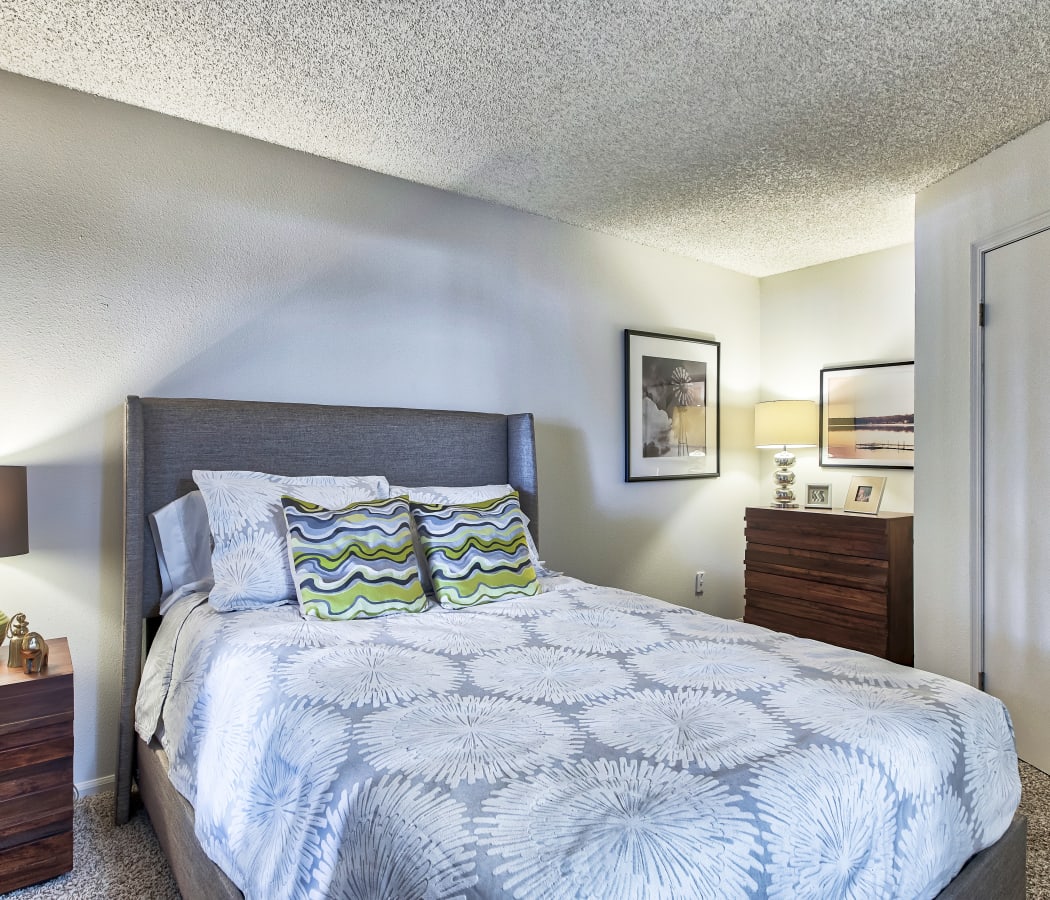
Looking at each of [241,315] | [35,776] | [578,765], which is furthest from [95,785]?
[578,765]

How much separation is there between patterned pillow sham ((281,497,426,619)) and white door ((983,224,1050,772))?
233 centimetres

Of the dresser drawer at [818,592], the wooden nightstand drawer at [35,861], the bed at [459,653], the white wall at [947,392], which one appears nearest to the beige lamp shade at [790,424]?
the dresser drawer at [818,592]

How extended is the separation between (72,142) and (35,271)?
47 cm

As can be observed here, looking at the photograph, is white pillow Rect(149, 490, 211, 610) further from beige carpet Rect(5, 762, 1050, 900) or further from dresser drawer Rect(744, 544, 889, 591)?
dresser drawer Rect(744, 544, 889, 591)

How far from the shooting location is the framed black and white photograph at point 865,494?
12.5ft

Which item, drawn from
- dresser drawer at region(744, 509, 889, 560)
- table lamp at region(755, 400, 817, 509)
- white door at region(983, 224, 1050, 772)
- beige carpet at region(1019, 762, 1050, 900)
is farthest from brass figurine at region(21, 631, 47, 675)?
table lamp at region(755, 400, 817, 509)

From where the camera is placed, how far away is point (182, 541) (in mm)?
2285

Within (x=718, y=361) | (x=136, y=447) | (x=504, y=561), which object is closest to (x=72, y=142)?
(x=136, y=447)

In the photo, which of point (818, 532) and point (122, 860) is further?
point (818, 532)

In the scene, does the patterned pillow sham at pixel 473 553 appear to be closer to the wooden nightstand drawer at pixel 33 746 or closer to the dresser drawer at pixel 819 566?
the wooden nightstand drawer at pixel 33 746

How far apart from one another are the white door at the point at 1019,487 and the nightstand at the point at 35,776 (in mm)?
3309

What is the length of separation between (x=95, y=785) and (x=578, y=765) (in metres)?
2.13

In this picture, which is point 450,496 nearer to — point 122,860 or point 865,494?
point 122,860

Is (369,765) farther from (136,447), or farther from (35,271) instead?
(35,271)
